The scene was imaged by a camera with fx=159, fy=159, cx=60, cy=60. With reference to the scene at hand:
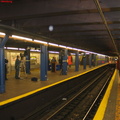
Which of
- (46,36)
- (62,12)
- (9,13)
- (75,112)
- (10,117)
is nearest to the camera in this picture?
(62,12)

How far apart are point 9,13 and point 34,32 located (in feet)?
7.49

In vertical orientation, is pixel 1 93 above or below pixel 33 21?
below

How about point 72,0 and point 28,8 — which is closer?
point 72,0

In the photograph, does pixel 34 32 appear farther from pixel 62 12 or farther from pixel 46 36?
pixel 62 12

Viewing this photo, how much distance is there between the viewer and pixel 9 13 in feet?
16.1

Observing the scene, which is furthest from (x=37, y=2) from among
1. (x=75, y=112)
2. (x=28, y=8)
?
(x=75, y=112)

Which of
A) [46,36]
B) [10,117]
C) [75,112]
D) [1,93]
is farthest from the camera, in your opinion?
[46,36]

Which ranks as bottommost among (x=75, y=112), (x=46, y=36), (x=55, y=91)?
(x=75, y=112)

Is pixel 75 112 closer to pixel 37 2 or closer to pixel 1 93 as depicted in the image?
pixel 1 93

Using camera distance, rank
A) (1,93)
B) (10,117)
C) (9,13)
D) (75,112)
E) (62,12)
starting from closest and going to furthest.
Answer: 1. (62,12)
2. (9,13)
3. (10,117)
4. (1,93)
5. (75,112)

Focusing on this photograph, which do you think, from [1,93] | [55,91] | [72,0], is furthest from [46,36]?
[72,0]

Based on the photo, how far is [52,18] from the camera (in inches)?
223

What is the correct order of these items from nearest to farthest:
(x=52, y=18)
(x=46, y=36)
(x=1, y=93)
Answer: (x=52, y=18), (x=1, y=93), (x=46, y=36)

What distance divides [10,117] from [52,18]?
3.67 meters
